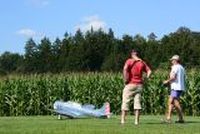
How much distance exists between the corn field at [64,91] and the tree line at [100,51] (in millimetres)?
60100

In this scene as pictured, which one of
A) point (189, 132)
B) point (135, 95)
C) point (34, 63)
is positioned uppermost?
point (34, 63)

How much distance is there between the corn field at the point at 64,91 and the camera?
34.2 m

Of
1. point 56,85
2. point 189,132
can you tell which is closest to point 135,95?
point 189,132

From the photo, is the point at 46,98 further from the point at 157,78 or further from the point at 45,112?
the point at 157,78

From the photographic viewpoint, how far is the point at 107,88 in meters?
35.7

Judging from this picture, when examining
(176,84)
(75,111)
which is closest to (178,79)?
(176,84)

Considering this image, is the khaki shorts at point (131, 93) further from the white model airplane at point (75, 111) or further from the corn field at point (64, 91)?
the corn field at point (64, 91)

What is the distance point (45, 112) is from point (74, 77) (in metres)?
2.86

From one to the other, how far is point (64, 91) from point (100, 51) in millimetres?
81827

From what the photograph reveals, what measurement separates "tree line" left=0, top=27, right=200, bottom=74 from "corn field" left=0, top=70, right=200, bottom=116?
60.1 m

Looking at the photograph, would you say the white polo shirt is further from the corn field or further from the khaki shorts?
the corn field

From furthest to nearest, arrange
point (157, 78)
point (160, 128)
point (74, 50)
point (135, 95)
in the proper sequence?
1. point (74, 50)
2. point (157, 78)
3. point (135, 95)
4. point (160, 128)

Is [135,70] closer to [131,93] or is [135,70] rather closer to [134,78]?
[134,78]

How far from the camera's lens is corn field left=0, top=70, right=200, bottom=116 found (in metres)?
34.2
